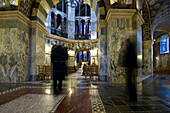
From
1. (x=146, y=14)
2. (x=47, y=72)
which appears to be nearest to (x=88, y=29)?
(x=146, y=14)

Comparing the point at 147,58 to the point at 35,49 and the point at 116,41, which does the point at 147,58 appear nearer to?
the point at 116,41

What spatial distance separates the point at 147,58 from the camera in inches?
552

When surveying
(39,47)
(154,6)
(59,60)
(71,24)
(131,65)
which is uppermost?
(71,24)

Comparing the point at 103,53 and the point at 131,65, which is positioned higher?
the point at 103,53

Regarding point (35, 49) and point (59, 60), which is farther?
point (35, 49)

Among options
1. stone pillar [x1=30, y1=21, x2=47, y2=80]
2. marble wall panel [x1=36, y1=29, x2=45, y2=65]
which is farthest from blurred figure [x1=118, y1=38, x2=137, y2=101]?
marble wall panel [x1=36, y1=29, x2=45, y2=65]

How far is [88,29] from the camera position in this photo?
25250 millimetres

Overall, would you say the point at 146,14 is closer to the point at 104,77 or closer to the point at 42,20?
the point at 104,77

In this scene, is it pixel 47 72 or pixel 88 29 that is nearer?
pixel 47 72

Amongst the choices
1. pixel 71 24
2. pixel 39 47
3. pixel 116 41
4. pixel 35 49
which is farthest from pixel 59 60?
pixel 71 24

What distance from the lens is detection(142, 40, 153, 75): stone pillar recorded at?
1366cm

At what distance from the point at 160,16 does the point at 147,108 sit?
15184mm

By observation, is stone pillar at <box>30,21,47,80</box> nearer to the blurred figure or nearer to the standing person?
the standing person

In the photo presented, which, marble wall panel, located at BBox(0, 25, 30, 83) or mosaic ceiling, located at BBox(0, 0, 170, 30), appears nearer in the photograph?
marble wall panel, located at BBox(0, 25, 30, 83)
